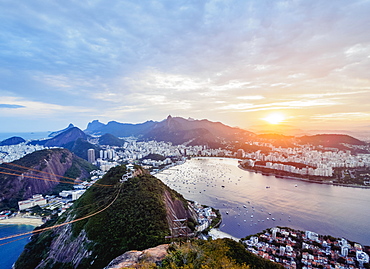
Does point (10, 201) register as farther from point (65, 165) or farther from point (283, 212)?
point (283, 212)

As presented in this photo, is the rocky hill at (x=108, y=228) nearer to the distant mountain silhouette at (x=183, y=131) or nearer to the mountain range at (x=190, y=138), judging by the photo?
the mountain range at (x=190, y=138)

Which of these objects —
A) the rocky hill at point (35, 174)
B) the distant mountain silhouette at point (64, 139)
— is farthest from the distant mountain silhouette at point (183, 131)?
the rocky hill at point (35, 174)

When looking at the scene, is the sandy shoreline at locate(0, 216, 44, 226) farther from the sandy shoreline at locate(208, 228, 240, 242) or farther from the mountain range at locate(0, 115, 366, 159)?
the mountain range at locate(0, 115, 366, 159)

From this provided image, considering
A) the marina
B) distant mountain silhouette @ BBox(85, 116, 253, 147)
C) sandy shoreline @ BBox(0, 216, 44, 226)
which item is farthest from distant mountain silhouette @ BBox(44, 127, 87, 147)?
sandy shoreline @ BBox(0, 216, 44, 226)

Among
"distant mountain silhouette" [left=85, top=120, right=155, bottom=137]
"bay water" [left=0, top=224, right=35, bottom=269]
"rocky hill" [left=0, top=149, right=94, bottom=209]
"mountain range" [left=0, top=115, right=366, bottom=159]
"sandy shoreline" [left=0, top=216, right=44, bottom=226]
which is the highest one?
"distant mountain silhouette" [left=85, top=120, right=155, bottom=137]

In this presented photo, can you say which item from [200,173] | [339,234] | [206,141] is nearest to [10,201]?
[200,173]

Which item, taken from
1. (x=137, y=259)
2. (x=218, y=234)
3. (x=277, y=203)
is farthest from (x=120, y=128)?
(x=137, y=259)


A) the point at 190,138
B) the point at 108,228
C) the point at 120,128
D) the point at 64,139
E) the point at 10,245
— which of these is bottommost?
the point at 10,245

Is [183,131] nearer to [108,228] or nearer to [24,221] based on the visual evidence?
[24,221]
